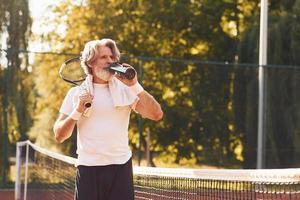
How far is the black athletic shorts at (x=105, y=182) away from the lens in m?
3.46

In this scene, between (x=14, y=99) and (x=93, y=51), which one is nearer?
(x=93, y=51)

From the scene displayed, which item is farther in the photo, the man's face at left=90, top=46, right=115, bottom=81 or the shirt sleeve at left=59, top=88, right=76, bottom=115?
the shirt sleeve at left=59, top=88, right=76, bottom=115

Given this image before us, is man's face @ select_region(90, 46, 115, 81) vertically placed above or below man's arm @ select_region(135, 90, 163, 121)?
above

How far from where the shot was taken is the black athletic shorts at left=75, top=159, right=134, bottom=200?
346 centimetres

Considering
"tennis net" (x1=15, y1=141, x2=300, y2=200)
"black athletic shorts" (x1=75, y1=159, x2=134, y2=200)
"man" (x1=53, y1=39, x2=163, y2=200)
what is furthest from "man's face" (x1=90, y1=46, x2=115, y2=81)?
"tennis net" (x1=15, y1=141, x2=300, y2=200)

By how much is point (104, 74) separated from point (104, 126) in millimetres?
264

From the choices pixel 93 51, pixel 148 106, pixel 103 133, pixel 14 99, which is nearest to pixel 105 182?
pixel 103 133

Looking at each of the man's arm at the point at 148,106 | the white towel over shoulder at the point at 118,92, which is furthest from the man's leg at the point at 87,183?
the man's arm at the point at 148,106

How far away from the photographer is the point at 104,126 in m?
3.48

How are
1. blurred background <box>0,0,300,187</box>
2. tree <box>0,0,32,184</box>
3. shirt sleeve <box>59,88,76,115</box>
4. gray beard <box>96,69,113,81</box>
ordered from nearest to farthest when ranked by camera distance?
gray beard <box>96,69,113,81</box>, shirt sleeve <box>59,88,76,115</box>, tree <box>0,0,32,184</box>, blurred background <box>0,0,300,187</box>

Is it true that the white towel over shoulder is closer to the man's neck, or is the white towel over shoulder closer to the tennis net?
the man's neck

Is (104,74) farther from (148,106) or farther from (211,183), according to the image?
(211,183)

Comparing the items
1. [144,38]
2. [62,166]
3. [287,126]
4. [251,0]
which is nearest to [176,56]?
[144,38]

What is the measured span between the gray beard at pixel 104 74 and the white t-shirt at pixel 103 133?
0.07m
